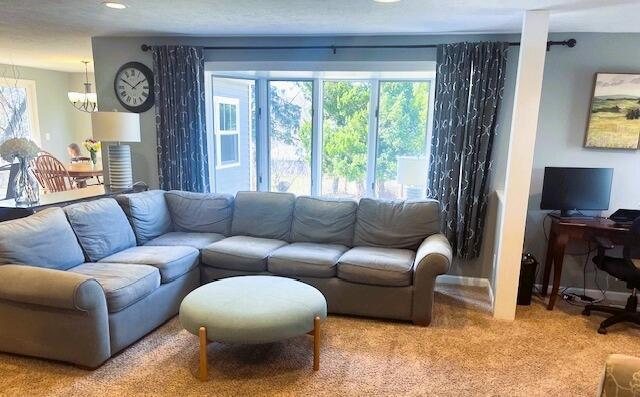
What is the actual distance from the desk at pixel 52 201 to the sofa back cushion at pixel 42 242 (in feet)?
1.72

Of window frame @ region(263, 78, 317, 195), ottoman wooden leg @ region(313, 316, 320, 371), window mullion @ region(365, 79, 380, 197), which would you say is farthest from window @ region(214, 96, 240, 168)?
ottoman wooden leg @ region(313, 316, 320, 371)

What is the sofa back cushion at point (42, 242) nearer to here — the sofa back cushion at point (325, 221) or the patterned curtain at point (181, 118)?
the patterned curtain at point (181, 118)

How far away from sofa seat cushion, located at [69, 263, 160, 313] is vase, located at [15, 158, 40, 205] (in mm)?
943

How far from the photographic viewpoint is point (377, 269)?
3191 mm

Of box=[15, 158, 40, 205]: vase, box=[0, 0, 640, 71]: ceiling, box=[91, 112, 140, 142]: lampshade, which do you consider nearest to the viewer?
box=[0, 0, 640, 71]: ceiling

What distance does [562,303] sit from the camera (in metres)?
3.70

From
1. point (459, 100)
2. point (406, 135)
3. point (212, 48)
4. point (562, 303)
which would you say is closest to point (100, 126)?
point (212, 48)

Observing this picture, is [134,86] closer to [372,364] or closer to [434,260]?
[434,260]

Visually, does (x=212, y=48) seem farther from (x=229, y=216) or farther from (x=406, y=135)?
(x=406, y=135)

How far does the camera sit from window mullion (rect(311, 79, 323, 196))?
4.76m

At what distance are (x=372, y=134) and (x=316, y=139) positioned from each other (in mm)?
649

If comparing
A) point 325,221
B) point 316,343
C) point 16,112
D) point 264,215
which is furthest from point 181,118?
point 16,112

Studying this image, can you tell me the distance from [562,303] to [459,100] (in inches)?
78.6

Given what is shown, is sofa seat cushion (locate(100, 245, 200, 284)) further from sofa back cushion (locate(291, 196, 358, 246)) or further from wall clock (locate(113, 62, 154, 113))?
wall clock (locate(113, 62, 154, 113))
